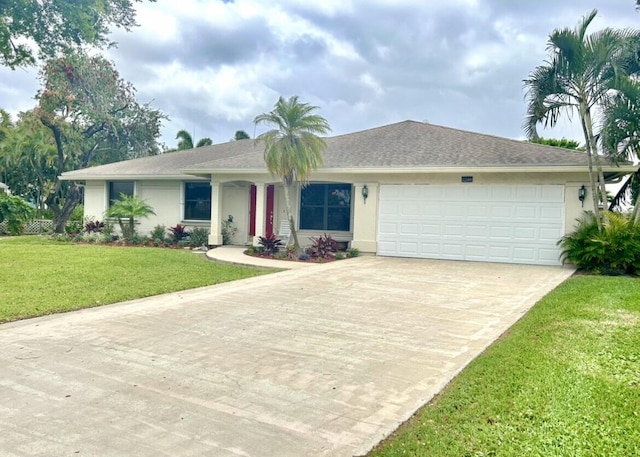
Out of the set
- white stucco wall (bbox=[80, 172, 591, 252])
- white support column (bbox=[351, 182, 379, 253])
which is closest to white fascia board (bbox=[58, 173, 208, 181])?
white stucco wall (bbox=[80, 172, 591, 252])

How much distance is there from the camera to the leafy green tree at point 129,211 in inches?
684

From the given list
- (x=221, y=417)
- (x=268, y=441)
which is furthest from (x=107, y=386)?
(x=268, y=441)

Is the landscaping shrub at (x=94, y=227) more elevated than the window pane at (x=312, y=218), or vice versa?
the window pane at (x=312, y=218)

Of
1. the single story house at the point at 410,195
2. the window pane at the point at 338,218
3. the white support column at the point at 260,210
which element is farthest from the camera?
the window pane at the point at 338,218

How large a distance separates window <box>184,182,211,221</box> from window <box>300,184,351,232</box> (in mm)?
3871

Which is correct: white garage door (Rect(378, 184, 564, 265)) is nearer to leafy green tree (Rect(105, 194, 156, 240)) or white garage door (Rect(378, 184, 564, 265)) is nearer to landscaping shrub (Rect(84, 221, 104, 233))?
leafy green tree (Rect(105, 194, 156, 240))

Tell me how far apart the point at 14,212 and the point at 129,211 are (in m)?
8.81

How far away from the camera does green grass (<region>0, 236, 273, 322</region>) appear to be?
7792 millimetres

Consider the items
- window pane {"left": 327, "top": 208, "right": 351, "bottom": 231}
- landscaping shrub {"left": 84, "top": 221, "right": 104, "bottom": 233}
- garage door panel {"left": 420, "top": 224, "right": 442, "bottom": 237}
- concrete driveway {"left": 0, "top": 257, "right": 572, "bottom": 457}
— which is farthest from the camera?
landscaping shrub {"left": 84, "top": 221, "right": 104, "bottom": 233}

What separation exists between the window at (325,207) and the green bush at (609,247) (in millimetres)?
7156

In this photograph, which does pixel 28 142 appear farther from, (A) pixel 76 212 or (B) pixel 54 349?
(B) pixel 54 349

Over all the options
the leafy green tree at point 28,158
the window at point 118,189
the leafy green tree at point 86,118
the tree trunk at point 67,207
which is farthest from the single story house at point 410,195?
the leafy green tree at point 28,158

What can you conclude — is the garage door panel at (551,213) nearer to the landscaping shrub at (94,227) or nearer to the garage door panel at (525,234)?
the garage door panel at (525,234)

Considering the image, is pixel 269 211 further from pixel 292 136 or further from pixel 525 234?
pixel 525 234
